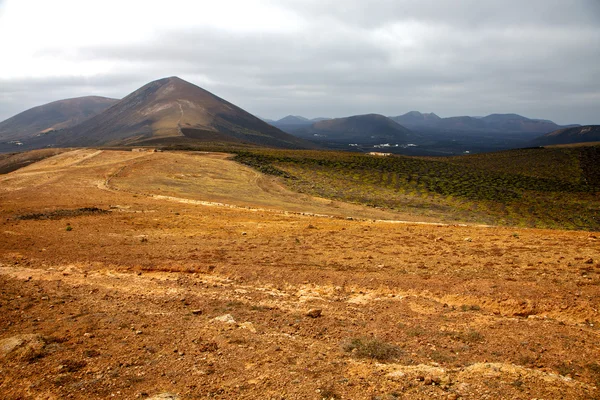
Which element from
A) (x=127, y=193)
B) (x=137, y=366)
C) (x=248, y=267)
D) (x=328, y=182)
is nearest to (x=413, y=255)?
(x=248, y=267)

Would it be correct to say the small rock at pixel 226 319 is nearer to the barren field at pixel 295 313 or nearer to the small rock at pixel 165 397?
the barren field at pixel 295 313

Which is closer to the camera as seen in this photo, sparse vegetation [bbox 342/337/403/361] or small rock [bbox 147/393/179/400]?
small rock [bbox 147/393/179/400]

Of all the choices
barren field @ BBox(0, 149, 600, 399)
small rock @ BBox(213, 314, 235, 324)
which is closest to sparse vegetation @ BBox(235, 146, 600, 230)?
barren field @ BBox(0, 149, 600, 399)

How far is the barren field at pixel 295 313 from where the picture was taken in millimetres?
6828

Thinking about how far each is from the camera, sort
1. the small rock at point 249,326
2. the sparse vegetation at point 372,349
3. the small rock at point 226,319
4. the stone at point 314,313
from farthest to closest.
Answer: the stone at point 314,313, the small rock at point 226,319, the small rock at point 249,326, the sparse vegetation at point 372,349

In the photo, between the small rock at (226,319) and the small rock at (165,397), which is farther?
the small rock at (226,319)

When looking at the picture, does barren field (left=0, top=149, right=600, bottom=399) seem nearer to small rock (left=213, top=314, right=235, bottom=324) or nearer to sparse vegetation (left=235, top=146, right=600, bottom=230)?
small rock (left=213, top=314, right=235, bottom=324)

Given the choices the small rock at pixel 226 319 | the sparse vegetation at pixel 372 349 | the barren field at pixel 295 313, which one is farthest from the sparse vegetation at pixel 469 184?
the small rock at pixel 226 319

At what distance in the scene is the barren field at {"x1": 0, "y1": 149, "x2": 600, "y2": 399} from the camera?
6828 millimetres

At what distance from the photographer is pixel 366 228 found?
21.4m

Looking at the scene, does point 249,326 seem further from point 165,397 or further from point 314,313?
point 165,397

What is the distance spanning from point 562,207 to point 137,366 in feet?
196

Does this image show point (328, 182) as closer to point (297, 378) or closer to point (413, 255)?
point (413, 255)

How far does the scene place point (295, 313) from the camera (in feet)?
32.8
